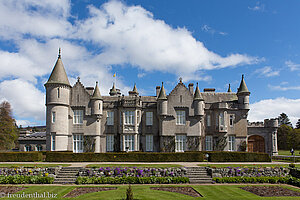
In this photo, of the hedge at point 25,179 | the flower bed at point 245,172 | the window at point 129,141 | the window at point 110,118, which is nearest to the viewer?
the hedge at point 25,179

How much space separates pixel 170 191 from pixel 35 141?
3300cm

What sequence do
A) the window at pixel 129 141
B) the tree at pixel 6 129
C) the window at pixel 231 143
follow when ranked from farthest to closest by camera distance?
1. the tree at pixel 6 129
2. the window at pixel 231 143
3. the window at pixel 129 141

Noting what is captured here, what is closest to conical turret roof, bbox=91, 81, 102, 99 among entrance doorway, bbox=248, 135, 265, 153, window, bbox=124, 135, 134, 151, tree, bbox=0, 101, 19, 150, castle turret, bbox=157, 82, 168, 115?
window, bbox=124, 135, 134, 151

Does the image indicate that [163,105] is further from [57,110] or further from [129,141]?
[57,110]

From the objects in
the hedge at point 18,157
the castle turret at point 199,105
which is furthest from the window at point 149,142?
the hedge at point 18,157

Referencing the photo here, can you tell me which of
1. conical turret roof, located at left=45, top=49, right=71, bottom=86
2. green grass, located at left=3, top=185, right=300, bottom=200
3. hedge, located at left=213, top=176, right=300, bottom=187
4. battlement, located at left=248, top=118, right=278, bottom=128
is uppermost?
conical turret roof, located at left=45, top=49, right=71, bottom=86

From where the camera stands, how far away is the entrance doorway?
39.4 meters

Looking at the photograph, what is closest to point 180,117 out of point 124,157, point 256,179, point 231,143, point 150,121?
point 150,121

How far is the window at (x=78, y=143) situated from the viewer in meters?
35.8

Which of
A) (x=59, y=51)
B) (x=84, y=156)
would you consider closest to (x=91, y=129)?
(x=84, y=156)

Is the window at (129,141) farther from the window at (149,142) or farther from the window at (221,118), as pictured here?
the window at (221,118)

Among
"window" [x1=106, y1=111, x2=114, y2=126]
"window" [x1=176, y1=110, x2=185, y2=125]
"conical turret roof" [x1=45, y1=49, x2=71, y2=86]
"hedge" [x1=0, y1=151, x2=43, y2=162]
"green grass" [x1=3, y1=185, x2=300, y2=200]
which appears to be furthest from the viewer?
"window" [x1=106, y1=111, x2=114, y2=126]

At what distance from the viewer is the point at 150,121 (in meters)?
37.9

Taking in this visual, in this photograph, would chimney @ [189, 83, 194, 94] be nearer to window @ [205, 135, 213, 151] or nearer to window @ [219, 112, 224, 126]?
window @ [219, 112, 224, 126]
